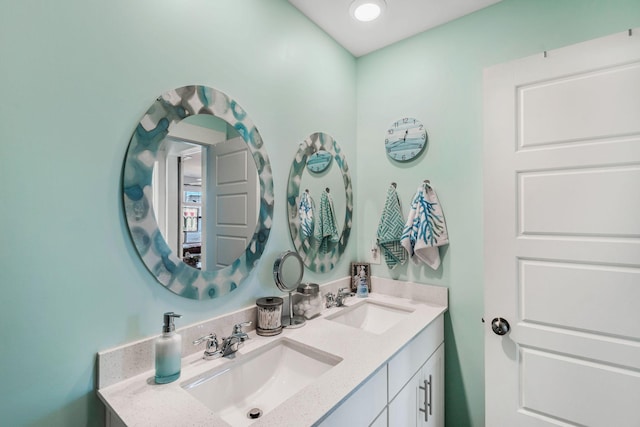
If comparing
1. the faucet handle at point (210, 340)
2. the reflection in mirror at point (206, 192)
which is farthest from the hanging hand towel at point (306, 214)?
the faucet handle at point (210, 340)

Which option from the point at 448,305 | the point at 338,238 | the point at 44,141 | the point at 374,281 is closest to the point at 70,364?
the point at 44,141

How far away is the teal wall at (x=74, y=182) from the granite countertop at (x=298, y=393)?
6.0 inches

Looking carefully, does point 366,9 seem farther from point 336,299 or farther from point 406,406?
point 406,406

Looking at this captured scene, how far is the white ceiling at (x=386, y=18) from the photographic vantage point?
1561 millimetres

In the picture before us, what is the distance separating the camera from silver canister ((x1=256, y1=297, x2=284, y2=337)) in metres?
1.27

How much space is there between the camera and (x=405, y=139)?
1.84 metres

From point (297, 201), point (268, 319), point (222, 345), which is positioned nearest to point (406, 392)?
point (268, 319)

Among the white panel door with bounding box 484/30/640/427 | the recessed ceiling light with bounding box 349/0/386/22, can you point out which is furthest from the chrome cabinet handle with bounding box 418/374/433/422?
the recessed ceiling light with bounding box 349/0/386/22

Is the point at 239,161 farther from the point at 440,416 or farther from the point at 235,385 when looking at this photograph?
the point at 440,416

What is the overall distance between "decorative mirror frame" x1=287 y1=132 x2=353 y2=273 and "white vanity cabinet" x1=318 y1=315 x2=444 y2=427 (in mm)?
653

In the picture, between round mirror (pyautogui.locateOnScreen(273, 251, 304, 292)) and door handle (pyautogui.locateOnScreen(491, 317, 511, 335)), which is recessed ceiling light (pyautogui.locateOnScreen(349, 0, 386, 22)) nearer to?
round mirror (pyautogui.locateOnScreen(273, 251, 304, 292))

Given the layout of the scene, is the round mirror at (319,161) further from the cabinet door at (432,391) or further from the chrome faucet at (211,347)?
the cabinet door at (432,391)

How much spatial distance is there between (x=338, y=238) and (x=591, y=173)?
1230 millimetres

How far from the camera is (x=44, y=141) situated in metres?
0.80
